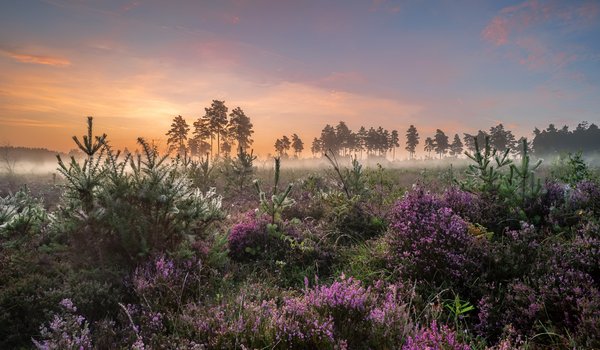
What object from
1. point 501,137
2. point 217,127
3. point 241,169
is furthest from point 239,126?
point 501,137

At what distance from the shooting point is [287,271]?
251 inches

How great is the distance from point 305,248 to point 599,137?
129 meters

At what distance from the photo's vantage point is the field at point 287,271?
3623 millimetres

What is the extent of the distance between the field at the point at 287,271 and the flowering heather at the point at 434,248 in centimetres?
2

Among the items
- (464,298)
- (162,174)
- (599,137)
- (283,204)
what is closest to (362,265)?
(464,298)

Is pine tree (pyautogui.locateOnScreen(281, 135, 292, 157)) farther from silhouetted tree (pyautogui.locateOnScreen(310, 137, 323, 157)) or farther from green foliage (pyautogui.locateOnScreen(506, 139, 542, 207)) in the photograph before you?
green foliage (pyautogui.locateOnScreen(506, 139, 542, 207))

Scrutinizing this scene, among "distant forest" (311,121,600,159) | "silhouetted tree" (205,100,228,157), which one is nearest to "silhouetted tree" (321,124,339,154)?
"distant forest" (311,121,600,159)

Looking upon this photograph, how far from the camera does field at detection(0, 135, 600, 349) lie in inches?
143

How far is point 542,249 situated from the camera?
509 centimetres

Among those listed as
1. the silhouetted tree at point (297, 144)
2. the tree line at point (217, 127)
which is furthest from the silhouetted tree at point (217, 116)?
the silhouetted tree at point (297, 144)

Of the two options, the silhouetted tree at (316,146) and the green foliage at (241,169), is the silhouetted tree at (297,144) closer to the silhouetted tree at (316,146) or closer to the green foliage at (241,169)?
the silhouetted tree at (316,146)

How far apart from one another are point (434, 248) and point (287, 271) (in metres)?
2.58

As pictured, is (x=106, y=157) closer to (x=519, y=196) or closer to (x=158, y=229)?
(x=158, y=229)

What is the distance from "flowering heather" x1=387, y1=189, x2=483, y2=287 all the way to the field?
0.02 metres
